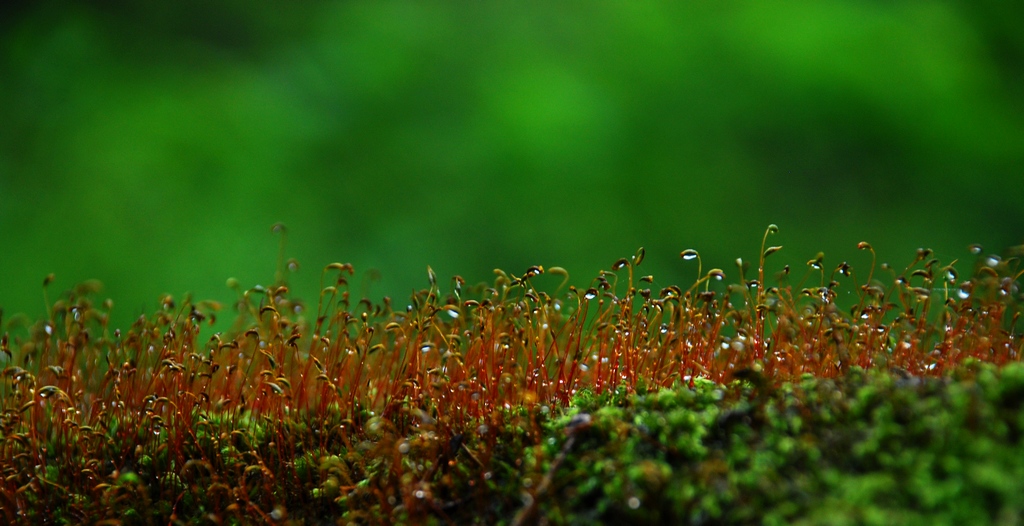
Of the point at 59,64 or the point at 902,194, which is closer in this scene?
the point at 902,194

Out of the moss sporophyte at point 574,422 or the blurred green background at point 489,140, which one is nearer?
the moss sporophyte at point 574,422

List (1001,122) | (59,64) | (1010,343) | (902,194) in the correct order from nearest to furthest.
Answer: (1010,343), (1001,122), (902,194), (59,64)

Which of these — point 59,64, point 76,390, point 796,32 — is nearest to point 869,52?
point 796,32

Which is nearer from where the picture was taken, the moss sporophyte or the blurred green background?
the moss sporophyte

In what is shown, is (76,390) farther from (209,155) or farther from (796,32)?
(796,32)
